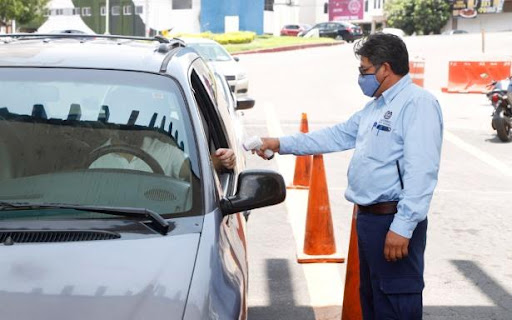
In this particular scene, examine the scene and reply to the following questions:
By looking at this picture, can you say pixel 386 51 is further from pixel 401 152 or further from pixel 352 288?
pixel 352 288

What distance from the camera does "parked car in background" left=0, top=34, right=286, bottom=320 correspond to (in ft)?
9.31

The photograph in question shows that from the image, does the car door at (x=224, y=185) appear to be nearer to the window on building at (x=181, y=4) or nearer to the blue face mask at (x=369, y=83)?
the blue face mask at (x=369, y=83)

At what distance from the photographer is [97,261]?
2.98 m

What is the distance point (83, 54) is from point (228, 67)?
650 inches

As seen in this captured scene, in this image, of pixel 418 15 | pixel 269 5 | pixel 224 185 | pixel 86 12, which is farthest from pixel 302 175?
pixel 269 5

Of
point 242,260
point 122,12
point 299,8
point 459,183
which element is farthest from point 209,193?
point 299,8

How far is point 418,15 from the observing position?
255 ft

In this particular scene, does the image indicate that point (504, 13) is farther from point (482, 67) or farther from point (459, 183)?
point (459, 183)

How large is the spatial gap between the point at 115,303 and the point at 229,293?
487 mm

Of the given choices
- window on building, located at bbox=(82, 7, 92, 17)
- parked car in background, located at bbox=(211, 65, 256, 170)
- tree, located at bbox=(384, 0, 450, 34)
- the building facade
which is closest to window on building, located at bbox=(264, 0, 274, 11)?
the building facade

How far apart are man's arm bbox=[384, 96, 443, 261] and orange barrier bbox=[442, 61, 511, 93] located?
18.9 m

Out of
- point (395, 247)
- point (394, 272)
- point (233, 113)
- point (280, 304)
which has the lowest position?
point (280, 304)

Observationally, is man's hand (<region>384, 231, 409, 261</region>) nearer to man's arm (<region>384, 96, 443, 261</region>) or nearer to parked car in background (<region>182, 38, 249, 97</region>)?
man's arm (<region>384, 96, 443, 261</region>)

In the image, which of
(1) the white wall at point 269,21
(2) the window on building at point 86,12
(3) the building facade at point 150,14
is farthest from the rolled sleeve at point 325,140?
(1) the white wall at point 269,21
